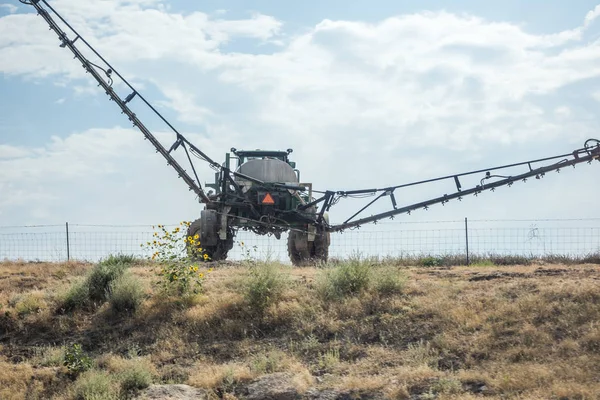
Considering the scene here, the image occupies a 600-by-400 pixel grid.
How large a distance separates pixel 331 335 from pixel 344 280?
5.84 ft

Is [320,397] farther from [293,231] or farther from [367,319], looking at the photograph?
[293,231]

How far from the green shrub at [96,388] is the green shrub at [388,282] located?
17.2 feet

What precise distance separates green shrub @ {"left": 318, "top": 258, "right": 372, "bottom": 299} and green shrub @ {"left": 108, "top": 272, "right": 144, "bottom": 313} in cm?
378

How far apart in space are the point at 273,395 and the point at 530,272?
22.9 feet

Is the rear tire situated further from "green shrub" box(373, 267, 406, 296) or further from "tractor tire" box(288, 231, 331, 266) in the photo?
"green shrub" box(373, 267, 406, 296)

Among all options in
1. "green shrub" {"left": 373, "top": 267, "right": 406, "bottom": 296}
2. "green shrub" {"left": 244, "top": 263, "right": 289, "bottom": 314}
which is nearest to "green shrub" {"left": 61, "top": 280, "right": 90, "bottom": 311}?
"green shrub" {"left": 244, "top": 263, "right": 289, "bottom": 314}

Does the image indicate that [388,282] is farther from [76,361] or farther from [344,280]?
[76,361]

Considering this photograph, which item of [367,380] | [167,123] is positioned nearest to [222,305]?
[367,380]

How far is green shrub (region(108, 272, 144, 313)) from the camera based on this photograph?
54.1 feet

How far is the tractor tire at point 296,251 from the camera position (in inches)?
878

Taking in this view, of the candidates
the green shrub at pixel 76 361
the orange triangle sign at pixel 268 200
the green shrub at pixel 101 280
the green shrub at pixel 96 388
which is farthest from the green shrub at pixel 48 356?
the orange triangle sign at pixel 268 200

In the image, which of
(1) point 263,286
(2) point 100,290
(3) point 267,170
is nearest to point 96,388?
(1) point 263,286

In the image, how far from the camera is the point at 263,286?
51.1 feet

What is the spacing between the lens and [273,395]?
1201cm
